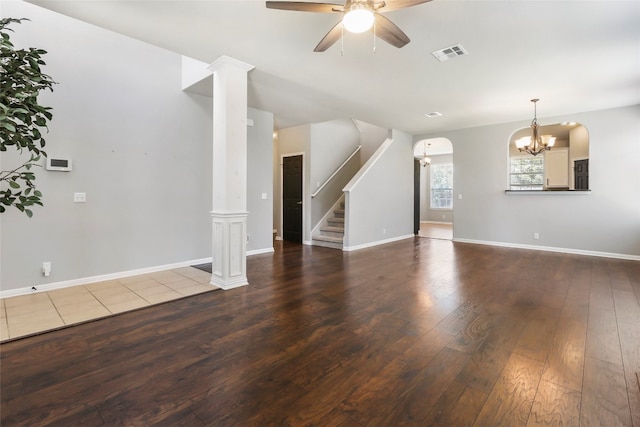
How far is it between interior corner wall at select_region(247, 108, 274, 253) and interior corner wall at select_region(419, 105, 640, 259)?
4.46 metres

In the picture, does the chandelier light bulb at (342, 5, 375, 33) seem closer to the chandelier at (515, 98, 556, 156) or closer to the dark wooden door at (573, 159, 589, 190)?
the chandelier at (515, 98, 556, 156)

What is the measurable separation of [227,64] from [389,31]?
2036 millimetres

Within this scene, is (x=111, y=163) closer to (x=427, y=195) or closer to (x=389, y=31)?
(x=389, y=31)

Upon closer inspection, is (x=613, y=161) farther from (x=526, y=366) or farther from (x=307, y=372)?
(x=307, y=372)

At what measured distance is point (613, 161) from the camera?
5422 mm

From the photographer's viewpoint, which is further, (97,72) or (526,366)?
(97,72)

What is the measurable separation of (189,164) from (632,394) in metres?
5.15

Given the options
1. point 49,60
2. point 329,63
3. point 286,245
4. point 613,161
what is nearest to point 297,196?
point 286,245

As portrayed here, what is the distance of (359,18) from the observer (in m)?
2.04

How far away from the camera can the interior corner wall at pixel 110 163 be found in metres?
3.37

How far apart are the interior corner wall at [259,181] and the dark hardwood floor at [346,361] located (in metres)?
2.21

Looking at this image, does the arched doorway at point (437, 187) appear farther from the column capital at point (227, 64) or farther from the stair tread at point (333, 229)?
the column capital at point (227, 64)

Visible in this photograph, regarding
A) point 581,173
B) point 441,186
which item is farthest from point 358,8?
point 441,186

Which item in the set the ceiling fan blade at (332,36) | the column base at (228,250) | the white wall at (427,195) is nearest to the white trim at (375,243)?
the column base at (228,250)
